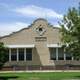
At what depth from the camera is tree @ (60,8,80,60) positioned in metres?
46.2

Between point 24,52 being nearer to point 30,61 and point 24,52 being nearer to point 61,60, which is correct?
point 30,61

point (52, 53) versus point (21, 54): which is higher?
point (52, 53)

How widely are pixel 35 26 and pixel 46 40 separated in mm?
3190

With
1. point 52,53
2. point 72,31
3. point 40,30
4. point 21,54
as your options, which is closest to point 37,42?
point 40,30

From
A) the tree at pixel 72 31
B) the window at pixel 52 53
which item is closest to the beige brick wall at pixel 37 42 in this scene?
the window at pixel 52 53

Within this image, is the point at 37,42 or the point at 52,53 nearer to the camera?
the point at 52,53

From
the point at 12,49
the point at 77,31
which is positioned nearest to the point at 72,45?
the point at 77,31

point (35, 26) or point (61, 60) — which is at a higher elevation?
point (35, 26)

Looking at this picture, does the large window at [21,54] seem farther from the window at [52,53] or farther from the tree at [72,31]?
the tree at [72,31]

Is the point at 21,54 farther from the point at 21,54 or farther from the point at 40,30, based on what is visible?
the point at 40,30

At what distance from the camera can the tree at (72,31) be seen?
1820 inches

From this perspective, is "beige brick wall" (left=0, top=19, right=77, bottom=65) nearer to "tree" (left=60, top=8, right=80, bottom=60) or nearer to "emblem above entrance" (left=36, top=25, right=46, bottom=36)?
"emblem above entrance" (left=36, top=25, right=46, bottom=36)

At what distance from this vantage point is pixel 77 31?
46094 millimetres

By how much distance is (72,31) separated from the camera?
46656mm
